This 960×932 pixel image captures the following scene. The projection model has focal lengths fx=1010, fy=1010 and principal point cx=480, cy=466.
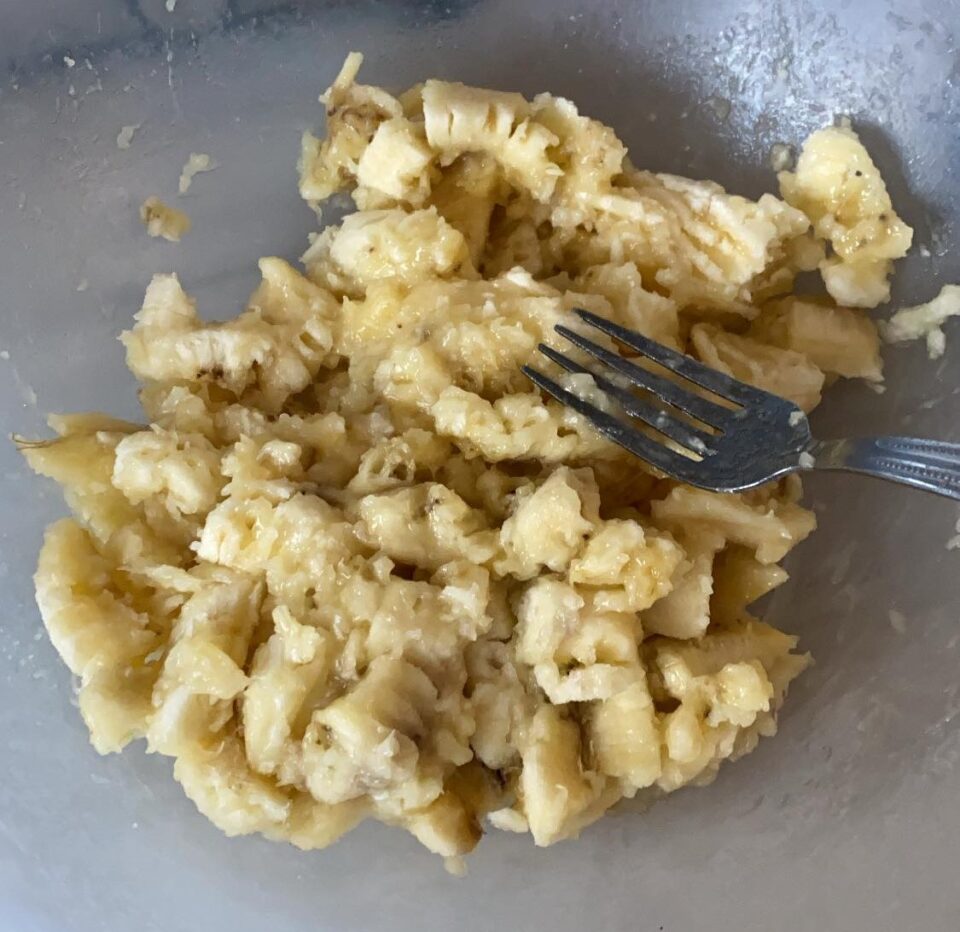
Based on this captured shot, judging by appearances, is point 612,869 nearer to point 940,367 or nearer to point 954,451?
point 954,451

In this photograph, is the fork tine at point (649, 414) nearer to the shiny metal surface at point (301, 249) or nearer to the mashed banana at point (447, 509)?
the mashed banana at point (447, 509)

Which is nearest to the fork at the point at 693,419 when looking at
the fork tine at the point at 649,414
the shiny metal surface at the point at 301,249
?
the fork tine at the point at 649,414

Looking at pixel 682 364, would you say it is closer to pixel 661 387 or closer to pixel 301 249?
pixel 661 387

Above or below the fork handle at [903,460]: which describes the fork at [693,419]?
below

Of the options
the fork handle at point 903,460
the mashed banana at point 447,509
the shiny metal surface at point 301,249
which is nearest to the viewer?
the fork handle at point 903,460

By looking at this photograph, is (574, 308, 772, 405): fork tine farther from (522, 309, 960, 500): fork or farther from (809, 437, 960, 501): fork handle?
(809, 437, 960, 501): fork handle
